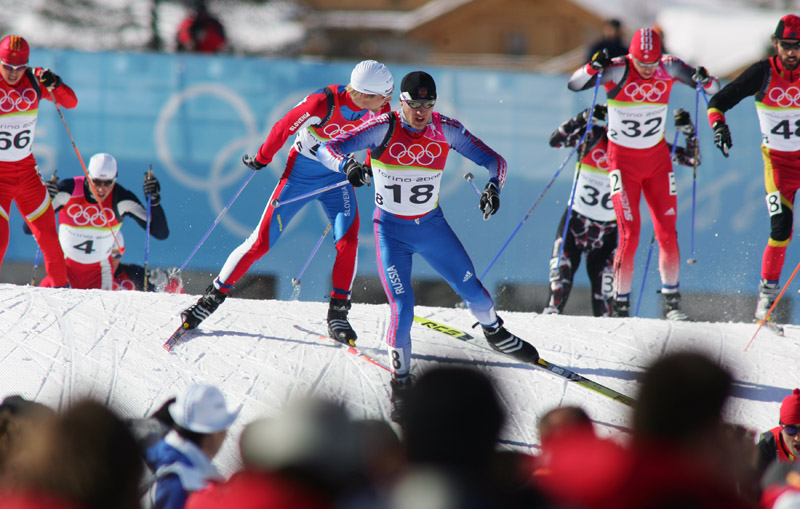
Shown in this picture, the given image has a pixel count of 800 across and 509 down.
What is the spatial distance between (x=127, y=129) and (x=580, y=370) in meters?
5.35

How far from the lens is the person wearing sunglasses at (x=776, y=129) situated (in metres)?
6.83

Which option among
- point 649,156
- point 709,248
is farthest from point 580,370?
point 709,248

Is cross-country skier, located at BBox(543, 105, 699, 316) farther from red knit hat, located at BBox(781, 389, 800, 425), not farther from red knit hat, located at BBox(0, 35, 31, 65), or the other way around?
red knit hat, located at BBox(0, 35, 31, 65)

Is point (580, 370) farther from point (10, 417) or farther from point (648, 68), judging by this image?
point (10, 417)

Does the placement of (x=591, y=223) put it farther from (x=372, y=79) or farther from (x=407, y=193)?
(x=407, y=193)

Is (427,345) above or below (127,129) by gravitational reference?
below

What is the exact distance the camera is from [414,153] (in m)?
5.46

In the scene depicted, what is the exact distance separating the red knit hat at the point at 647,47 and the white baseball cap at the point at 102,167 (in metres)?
4.79

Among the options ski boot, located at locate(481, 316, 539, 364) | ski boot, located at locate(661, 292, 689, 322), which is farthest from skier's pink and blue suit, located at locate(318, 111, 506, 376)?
ski boot, located at locate(661, 292, 689, 322)

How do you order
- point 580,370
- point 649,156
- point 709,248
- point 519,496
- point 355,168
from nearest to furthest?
1. point 519,496
2. point 355,168
3. point 580,370
4. point 649,156
5. point 709,248

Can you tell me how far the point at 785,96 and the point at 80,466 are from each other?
6.31 meters

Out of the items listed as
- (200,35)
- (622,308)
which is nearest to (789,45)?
(622,308)

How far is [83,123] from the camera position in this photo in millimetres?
9109

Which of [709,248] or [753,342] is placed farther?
[709,248]
